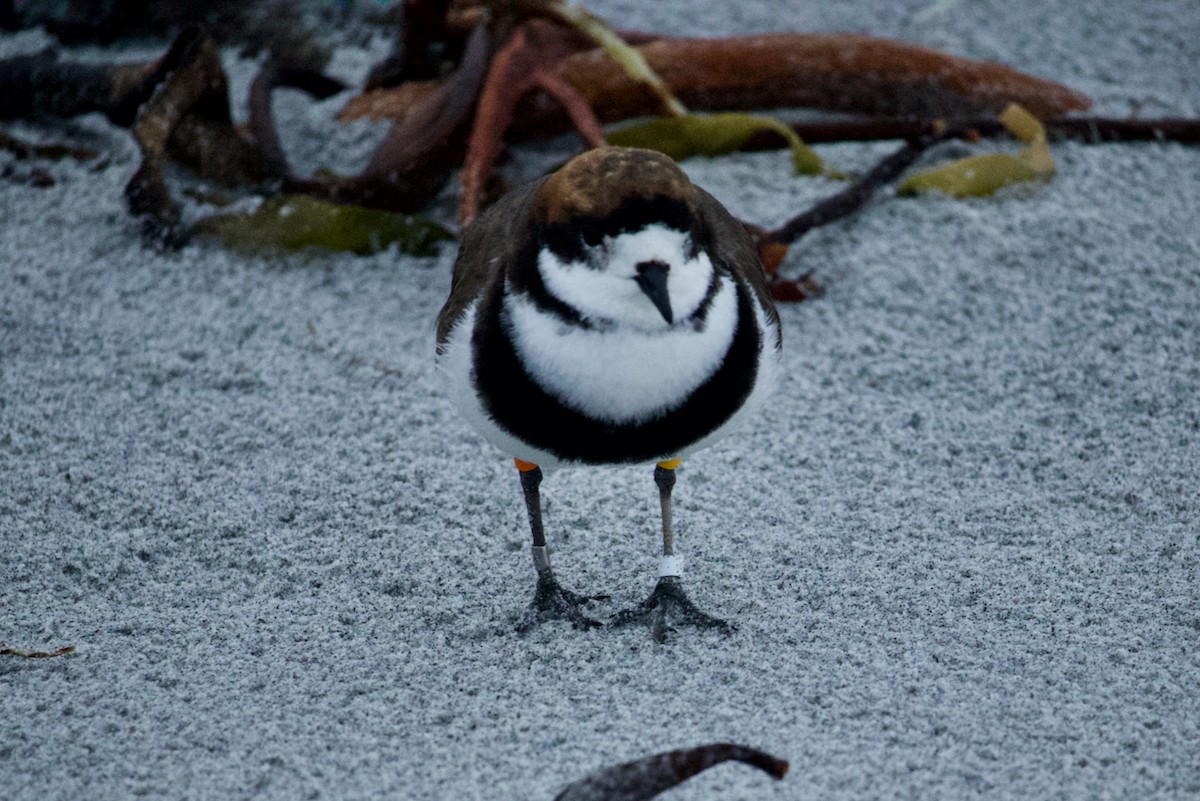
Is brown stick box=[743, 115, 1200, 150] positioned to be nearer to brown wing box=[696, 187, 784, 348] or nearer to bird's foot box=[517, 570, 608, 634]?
brown wing box=[696, 187, 784, 348]

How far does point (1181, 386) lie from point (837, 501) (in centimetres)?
114

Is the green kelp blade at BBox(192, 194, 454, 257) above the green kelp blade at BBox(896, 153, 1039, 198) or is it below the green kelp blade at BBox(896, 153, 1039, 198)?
below

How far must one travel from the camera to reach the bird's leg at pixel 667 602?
2.94 meters

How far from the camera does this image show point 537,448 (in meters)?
2.69

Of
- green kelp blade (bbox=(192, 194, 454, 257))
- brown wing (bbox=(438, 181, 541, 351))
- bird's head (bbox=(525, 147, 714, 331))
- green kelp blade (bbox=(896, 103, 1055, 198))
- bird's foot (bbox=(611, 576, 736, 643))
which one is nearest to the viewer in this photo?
bird's head (bbox=(525, 147, 714, 331))

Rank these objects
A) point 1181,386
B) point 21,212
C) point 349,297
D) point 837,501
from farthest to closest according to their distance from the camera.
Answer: point 21,212, point 349,297, point 1181,386, point 837,501

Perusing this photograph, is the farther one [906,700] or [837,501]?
[837,501]

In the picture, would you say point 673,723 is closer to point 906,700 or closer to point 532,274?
point 906,700

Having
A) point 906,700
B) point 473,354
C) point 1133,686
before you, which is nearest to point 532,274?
point 473,354

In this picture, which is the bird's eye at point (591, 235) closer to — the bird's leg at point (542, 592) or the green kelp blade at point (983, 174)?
the bird's leg at point (542, 592)

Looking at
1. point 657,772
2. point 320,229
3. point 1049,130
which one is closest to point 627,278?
point 657,772

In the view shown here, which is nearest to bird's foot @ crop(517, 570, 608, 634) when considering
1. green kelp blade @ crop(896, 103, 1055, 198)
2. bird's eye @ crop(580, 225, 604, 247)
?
bird's eye @ crop(580, 225, 604, 247)

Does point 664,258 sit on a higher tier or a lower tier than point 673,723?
higher

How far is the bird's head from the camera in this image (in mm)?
2506
